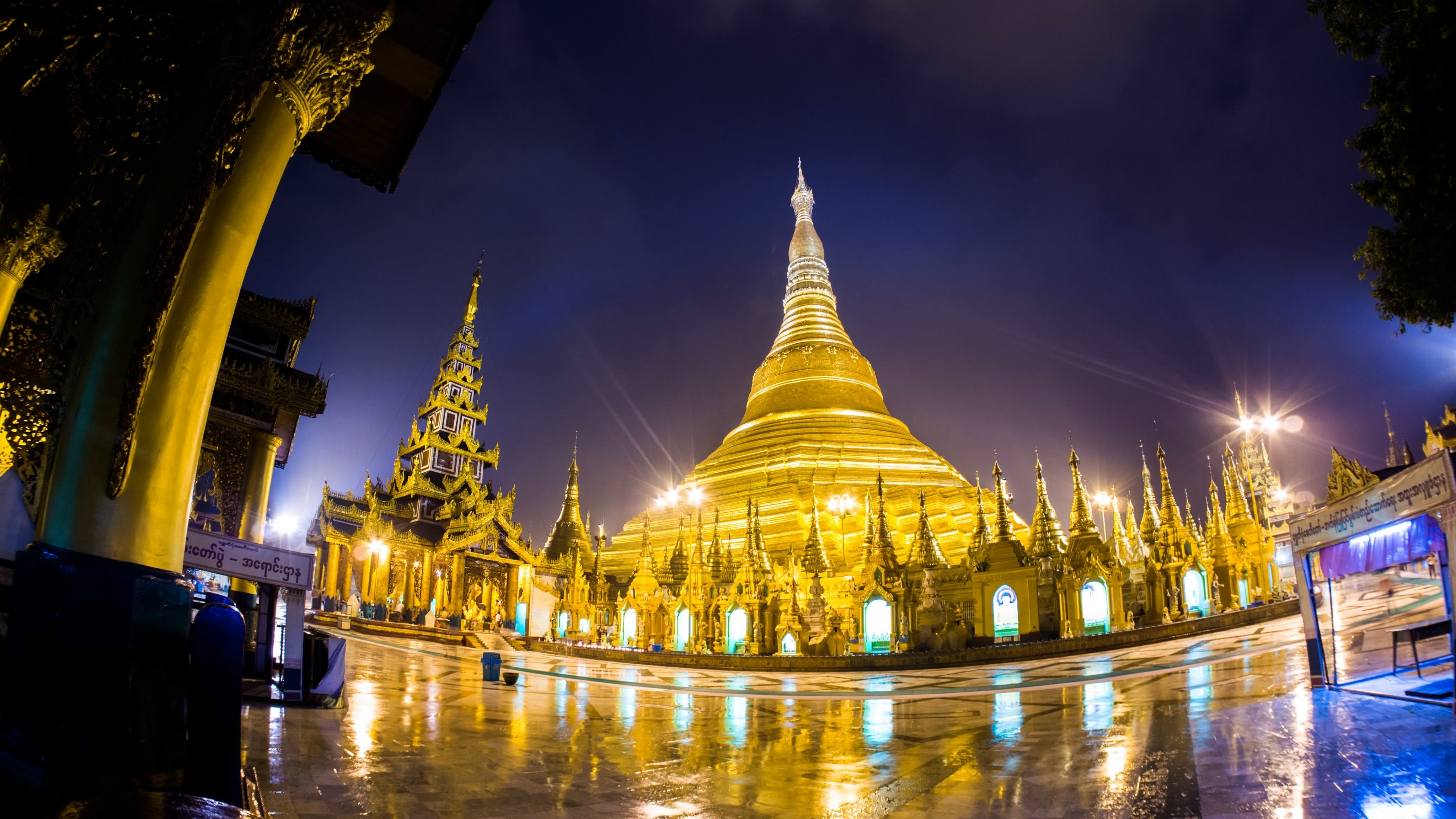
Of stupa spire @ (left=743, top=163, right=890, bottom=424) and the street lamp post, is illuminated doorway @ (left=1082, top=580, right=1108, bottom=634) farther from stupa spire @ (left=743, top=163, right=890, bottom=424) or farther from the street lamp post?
stupa spire @ (left=743, top=163, right=890, bottom=424)

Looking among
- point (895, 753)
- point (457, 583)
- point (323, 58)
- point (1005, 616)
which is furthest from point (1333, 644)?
point (457, 583)

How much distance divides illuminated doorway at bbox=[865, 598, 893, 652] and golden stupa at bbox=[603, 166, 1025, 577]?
16.4 feet

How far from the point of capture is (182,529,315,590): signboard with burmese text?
8766mm

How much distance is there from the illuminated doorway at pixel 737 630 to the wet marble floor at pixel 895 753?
1282 centimetres

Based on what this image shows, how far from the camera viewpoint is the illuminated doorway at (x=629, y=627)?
2722cm

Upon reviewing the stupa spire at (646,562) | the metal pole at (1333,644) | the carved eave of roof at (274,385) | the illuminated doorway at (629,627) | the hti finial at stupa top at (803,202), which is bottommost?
the illuminated doorway at (629,627)

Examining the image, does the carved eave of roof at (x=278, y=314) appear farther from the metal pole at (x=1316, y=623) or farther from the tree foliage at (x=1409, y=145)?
the metal pole at (x=1316, y=623)

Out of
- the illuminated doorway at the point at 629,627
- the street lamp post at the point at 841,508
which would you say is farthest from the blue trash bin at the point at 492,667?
the street lamp post at the point at 841,508

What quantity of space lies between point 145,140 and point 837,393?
39.3 meters

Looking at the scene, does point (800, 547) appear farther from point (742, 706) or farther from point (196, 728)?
point (196, 728)

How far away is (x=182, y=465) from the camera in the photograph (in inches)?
129

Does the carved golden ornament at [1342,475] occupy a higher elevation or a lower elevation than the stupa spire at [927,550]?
higher

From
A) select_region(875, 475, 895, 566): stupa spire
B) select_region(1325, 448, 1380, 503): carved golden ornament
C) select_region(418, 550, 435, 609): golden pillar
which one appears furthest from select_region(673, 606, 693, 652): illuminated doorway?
select_region(1325, 448, 1380, 503): carved golden ornament

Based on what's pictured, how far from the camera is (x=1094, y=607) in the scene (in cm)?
1761
